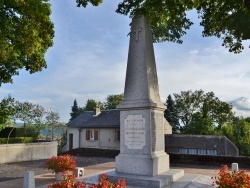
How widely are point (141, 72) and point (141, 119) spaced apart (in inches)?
78.0

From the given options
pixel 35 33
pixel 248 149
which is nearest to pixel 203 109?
pixel 248 149

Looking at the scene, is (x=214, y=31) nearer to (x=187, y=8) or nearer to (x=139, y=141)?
(x=187, y=8)

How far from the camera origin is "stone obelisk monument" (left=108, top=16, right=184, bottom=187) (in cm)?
984

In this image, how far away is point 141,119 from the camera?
10.2 metres

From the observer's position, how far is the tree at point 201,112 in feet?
158

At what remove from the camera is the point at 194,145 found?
3209cm

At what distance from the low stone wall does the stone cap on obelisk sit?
1294 cm

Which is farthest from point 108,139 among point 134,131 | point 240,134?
point 134,131

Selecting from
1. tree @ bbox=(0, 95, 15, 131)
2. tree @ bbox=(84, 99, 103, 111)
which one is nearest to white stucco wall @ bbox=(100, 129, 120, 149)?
tree @ bbox=(0, 95, 15, 131)

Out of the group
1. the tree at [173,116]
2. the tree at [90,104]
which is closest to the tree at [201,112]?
the tree at [173,116]

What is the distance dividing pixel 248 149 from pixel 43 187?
4062 cm

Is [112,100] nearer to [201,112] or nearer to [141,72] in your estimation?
[201,112]

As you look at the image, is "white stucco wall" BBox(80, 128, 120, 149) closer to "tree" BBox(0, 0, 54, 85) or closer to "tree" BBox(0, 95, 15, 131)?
"tree" BBox(0, 95, 15, 131)

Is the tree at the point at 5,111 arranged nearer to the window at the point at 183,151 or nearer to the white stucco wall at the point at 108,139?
the white stucco wall at the point at 108,139
